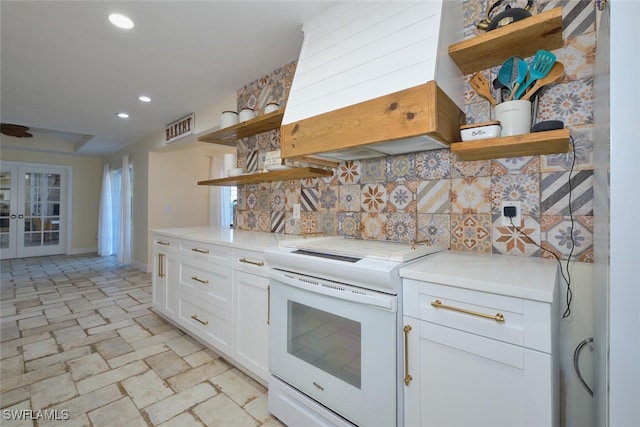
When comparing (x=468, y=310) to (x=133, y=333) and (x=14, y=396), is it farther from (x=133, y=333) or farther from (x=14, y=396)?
(x=133, y=333)

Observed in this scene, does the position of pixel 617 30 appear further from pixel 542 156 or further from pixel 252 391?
pixel 252 391

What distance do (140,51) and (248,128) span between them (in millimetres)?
1021

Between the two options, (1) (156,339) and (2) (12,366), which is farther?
(1) (156,339)

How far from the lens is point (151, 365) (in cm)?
209

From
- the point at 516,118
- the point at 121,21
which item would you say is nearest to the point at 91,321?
the point at 121,21

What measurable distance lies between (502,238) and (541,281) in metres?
0.53

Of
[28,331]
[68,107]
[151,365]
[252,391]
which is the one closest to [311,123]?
[252,391]

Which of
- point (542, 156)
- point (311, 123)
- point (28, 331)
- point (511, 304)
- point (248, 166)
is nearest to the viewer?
point (511, 304)

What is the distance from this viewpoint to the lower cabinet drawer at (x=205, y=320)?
2.03m

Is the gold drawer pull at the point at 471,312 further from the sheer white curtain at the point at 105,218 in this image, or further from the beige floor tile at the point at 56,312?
the sheer white curtain at the point at 105,218

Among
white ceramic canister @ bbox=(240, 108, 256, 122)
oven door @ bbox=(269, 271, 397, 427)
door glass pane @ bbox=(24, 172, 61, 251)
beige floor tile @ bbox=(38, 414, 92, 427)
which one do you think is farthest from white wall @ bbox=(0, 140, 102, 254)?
oven door @ bbox=(269, 271, 397, 427)

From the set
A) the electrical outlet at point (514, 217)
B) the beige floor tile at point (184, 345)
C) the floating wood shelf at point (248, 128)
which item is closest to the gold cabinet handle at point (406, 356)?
the electrical outlet at point (514, 217)

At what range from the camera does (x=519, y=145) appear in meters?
1.20

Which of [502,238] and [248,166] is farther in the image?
[248,166]
